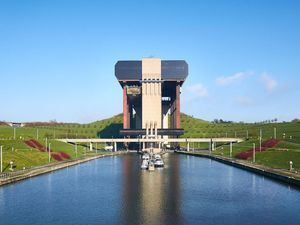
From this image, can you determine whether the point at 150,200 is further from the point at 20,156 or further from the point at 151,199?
the point at 20,156

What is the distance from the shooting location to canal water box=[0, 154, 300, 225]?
2152 inches

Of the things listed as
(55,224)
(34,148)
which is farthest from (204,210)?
(34,148)

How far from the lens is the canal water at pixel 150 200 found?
5466 centimetres

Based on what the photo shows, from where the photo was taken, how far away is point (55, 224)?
51875 mm

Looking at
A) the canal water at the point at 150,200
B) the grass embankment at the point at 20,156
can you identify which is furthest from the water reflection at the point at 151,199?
the grass embankment at the point at 20,156

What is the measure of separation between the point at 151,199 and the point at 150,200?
95 cm

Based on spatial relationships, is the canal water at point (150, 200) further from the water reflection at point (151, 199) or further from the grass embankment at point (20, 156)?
the grass embankment at point (20, 156)

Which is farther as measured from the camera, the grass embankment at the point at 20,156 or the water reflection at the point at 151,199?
the grass embankment at the point at 20,156

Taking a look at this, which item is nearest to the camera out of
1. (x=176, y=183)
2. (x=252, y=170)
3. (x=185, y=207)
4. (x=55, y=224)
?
(x=55, y=224)

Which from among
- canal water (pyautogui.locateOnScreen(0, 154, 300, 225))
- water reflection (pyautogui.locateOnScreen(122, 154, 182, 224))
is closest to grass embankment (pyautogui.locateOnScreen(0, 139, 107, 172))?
canal water (pyautogui.locateOnScreen(0, 154, 300, 225))

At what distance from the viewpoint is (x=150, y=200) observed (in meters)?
67.3

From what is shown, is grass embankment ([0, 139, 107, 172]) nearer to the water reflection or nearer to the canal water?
the canal water

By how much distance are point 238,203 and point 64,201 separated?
26.7 meters

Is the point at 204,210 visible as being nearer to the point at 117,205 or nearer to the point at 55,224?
the point at 117,205
